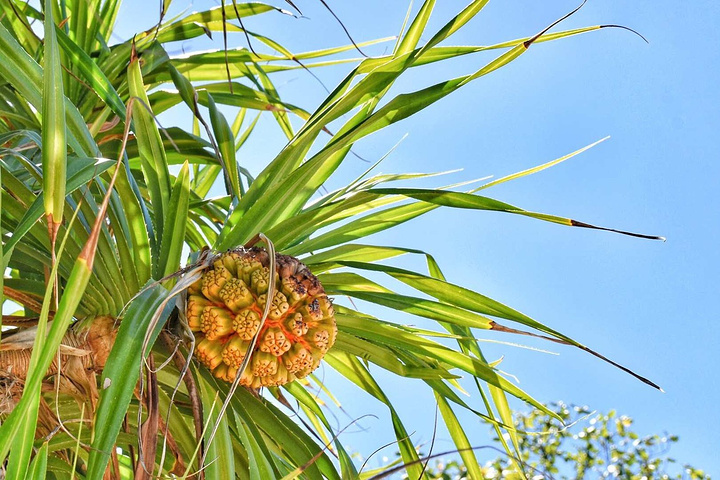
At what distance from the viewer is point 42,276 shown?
120 cm

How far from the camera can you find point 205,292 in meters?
0.91

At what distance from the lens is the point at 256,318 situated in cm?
89

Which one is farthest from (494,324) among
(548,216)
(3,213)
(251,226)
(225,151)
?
(3,213)

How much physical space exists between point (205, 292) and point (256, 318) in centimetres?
7

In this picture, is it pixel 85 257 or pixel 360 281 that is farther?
pixel 360 281

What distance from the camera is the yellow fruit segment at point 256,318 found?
0.90 m

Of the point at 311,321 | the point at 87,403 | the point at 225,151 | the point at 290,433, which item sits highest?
the point at 225,151

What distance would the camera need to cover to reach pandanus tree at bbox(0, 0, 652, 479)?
0.78 m

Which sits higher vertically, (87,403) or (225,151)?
(225,151)

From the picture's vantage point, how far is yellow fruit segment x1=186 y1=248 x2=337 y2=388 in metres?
0.90

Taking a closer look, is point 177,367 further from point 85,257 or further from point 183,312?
point 85,257

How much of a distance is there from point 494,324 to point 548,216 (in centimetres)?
17

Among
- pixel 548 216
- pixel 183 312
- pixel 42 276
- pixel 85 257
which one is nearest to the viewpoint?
pixel 85 257

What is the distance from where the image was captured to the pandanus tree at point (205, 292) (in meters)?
0.78
